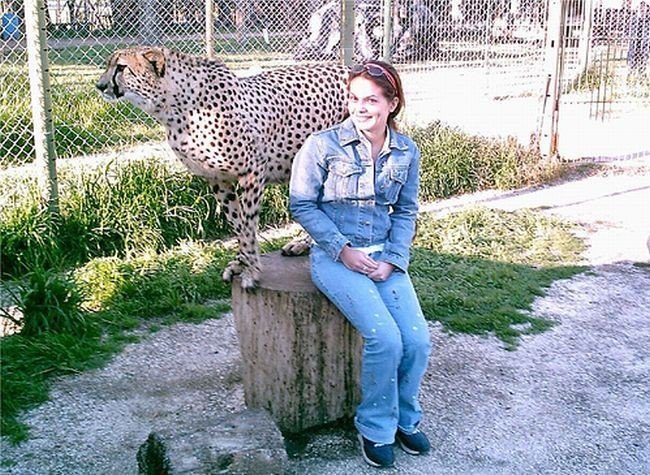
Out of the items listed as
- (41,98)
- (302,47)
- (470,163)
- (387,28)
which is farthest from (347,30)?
(302,47)

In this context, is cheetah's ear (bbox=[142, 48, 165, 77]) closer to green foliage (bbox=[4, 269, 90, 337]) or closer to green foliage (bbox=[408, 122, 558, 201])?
green foliage (bbox=[4, 269, 90, 337])

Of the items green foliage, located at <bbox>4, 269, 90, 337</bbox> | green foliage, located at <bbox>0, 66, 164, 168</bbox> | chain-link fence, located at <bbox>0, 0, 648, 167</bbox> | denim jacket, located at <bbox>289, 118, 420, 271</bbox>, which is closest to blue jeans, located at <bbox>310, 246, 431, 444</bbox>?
denim jacket, located at <bbox>289, 118, 420, 271</bbox>

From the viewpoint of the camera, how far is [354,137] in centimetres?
331

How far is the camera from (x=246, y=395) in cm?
356

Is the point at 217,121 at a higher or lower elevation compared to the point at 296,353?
higher

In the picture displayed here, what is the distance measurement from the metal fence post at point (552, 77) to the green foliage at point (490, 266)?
1593 mm

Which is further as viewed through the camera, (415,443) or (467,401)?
(467,401)

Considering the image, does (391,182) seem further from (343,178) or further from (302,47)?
(302,47)

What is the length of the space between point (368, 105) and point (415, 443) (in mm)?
1340

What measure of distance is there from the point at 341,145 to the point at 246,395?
114cm

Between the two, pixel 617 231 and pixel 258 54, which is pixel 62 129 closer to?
pixel 258 54

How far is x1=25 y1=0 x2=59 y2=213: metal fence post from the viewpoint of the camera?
5129mm

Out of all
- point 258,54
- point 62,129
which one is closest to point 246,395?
point 62,129

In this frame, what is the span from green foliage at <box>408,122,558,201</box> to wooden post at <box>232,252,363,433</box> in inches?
149
